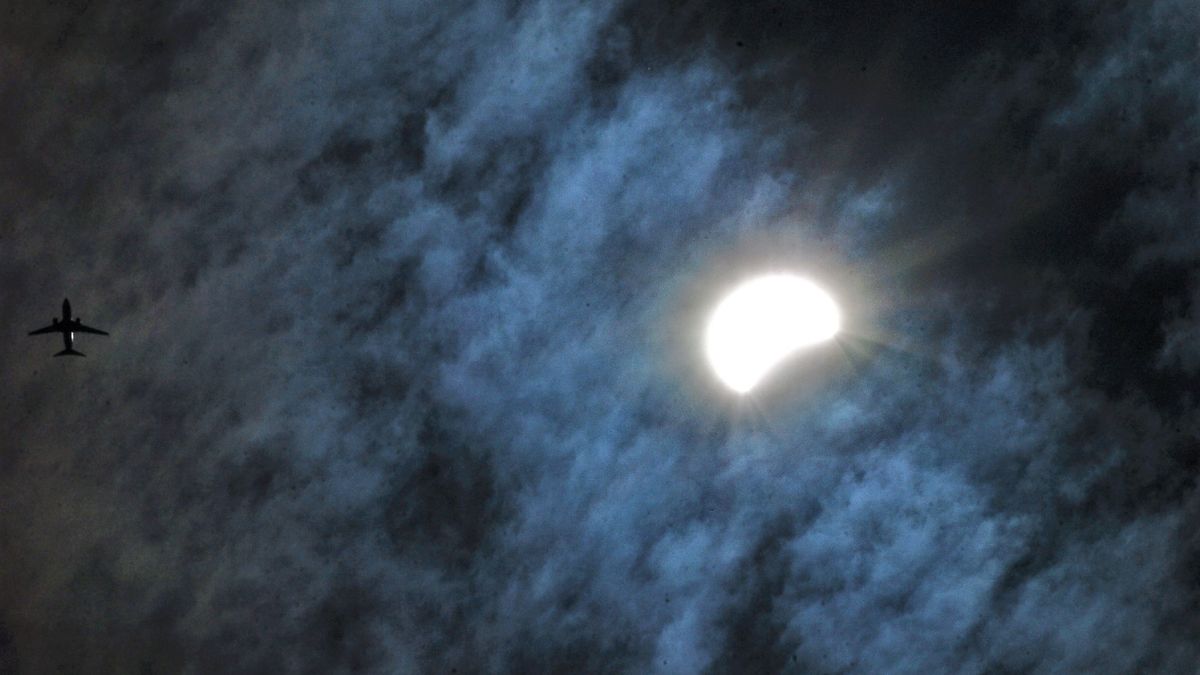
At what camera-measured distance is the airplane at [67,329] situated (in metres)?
46.1

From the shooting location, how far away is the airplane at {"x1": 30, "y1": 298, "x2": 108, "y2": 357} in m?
46.1

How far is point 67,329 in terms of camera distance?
1880 inches

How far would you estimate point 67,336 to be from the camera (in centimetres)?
4841
